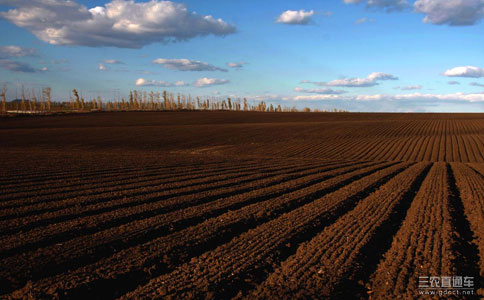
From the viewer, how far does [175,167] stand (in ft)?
48.8

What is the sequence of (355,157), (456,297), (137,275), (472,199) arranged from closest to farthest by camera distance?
(456,297), (137,275), (472,199), (355,157)

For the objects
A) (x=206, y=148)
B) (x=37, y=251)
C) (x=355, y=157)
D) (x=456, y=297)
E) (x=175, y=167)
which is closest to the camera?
(x=456, y=297)

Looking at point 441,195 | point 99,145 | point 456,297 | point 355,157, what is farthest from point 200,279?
point 99,145

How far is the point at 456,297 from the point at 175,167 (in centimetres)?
1203

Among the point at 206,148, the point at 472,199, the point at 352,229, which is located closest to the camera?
the point at 352,229

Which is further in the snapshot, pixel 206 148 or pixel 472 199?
pixel 206 148

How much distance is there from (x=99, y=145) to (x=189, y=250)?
2755cm

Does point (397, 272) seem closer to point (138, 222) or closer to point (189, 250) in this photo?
point (189, 250)

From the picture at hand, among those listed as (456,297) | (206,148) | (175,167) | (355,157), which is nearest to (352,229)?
(456,297)

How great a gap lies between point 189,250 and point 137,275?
3.35ft

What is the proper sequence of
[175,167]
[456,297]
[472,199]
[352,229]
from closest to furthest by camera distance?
[456,297] < [352,229] < [472,199] < [175,167]

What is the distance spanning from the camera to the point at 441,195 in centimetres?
988

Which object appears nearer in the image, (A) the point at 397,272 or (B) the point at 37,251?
(A) the point at 397,272

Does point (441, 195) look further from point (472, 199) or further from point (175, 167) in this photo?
point (175, 167)
